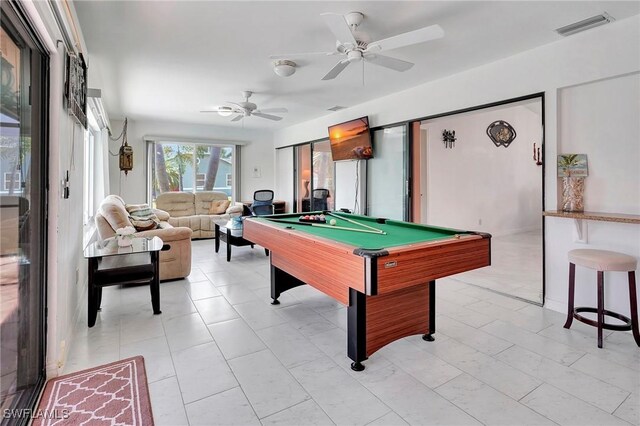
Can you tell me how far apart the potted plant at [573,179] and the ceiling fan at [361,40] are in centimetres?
169

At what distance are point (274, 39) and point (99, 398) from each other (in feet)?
9.94

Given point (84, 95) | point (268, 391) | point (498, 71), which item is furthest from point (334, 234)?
point (498, 71)

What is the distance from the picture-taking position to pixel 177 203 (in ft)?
23.5

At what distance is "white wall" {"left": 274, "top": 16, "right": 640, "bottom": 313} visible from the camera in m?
2.71

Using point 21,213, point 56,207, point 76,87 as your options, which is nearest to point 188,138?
point 76,87

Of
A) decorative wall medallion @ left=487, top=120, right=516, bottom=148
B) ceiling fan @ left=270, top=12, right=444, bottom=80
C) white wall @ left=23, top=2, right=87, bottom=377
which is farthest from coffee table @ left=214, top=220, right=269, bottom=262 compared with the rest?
decorative wall medallion @ left=487, top=120, right=516, bottom=148

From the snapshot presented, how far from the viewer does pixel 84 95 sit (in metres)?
2.83

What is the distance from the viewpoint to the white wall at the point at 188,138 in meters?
7.07

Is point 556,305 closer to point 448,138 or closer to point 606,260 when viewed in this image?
point 606,260

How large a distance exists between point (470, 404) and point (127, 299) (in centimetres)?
328

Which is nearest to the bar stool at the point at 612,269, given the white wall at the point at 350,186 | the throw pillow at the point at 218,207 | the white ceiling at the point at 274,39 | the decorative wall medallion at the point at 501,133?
the white ceiling at the point at 274,39

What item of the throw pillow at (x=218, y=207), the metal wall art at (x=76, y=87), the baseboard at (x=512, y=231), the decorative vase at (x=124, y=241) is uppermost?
the metal wall art at (x=76, y=87)

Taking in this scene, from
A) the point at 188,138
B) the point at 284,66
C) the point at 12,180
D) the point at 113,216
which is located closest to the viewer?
the point at 12,180

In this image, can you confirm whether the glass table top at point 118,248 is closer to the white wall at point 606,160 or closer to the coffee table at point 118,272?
the coffee table at point 118,272
